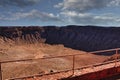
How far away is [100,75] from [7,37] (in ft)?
291

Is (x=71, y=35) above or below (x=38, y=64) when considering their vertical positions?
above

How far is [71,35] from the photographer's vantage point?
11394 centimetres

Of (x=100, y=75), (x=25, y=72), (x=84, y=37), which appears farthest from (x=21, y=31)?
(x=100, y=75)

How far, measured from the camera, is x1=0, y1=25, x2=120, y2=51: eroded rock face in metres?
86.2

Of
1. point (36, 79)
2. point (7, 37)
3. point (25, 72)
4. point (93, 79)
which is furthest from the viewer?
point (7, 37)

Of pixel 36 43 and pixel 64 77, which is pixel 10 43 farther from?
pixel 64 77

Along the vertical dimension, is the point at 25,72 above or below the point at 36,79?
below

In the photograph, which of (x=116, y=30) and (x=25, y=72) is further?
(x=116, y=30)

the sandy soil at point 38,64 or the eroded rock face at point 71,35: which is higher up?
the eroded rock face at point 71,35

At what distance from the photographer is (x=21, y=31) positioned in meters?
101

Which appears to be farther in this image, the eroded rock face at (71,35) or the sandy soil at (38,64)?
the eroded rock face at (71,35)

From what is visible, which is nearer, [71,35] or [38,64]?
[38,64]

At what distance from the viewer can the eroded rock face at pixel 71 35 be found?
86188mm

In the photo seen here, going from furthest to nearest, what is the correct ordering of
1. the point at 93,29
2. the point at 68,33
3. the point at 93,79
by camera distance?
the point at 68,33, the point at 93,29, the point at 93,79
